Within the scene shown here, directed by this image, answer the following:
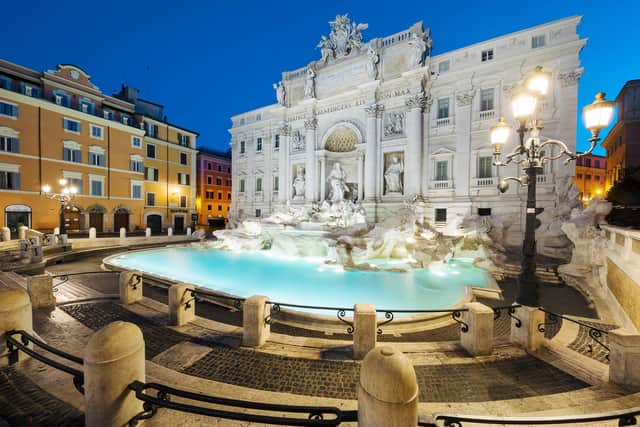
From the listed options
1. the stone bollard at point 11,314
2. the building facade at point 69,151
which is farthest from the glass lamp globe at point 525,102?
the building facade at point 69,151

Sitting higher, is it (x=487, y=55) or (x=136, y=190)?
(x=487, y=55)

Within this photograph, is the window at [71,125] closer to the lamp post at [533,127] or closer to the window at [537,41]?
the lamp post at [533,127]

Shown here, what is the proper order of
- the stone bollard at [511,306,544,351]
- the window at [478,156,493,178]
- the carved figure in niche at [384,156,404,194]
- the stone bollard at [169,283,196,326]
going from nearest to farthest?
the stone bollard at [511,306,544,351] → the stone bollard at [169,283,196,326] → the window at [478,156,493,178] → the carved figure in niche at [384,156,404,194]

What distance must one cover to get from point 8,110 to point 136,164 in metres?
9.40

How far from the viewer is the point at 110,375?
7.57 ft

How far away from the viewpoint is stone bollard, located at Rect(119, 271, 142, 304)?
641 cm

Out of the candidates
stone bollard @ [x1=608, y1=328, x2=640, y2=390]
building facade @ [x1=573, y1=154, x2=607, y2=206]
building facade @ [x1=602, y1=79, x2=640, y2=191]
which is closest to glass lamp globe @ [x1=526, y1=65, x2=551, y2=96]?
stone bollard @ [x1=608, y1=328, x2=640, y2=390]

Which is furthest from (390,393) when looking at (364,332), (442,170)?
(442,170)

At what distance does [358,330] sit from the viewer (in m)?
4.25

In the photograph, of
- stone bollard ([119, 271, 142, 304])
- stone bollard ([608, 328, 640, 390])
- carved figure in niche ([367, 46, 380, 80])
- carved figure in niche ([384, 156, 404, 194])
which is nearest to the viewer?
stone bollard ([608, 328, 640, 390])

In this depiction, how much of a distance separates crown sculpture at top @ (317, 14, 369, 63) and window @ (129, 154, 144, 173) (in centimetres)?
2169

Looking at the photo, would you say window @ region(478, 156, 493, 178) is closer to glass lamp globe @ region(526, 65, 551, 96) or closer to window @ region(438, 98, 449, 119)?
window @ region(438, 98, 449, 119)

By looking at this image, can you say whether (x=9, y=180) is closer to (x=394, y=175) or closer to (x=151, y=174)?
(x=151, y=174)

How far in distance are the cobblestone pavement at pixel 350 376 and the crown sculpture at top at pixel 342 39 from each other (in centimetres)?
2477
